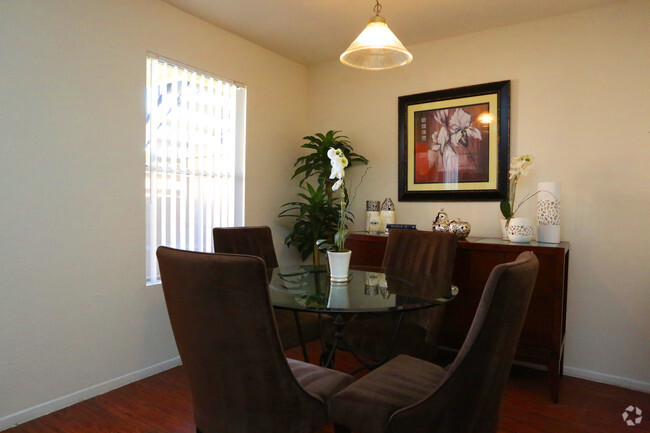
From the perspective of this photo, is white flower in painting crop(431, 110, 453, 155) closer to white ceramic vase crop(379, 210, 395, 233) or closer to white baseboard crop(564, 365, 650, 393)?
white ceramic vase crop(379, 210, 395, 233)

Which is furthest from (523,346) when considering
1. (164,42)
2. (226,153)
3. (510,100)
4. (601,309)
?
(164,42)

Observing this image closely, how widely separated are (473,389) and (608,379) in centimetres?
231

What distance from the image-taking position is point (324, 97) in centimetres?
426

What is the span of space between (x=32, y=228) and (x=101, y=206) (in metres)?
0.41

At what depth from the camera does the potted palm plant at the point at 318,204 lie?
373 cm

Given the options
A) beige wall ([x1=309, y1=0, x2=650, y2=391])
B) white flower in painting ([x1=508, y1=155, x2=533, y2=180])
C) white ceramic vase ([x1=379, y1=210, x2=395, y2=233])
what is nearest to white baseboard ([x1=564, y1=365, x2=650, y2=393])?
beige wall ([x1=309, y1=0, x2=650, y2=391])

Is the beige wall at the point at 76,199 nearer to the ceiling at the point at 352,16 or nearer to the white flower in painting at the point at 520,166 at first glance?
the ceiling at the point at 352,16

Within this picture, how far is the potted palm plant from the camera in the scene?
3.73m

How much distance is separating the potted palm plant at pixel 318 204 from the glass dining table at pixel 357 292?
3.80 feet

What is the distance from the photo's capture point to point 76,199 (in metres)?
2.48

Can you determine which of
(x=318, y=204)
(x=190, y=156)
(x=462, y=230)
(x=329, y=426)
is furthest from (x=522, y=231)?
(x=190, y=156)

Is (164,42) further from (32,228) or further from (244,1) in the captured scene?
(32,228)

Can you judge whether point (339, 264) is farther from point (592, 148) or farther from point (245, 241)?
point (592, 148)

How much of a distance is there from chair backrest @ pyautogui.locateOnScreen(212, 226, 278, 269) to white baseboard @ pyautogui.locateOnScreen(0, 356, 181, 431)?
97cm
